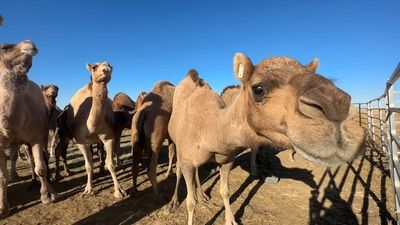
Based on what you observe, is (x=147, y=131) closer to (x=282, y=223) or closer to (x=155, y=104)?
(x=155, y=104)

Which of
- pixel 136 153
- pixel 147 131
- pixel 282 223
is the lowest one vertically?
pixel 282 223

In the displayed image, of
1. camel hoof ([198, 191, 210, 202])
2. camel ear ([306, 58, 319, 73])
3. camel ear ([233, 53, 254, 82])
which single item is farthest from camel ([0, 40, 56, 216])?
camel ear ([306, 58, 319, 73])

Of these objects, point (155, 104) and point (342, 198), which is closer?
point (342, 198)

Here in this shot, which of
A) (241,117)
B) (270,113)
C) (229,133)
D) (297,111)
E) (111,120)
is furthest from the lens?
(111,120)

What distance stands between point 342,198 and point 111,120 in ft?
17.7

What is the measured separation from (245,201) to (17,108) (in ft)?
15.7

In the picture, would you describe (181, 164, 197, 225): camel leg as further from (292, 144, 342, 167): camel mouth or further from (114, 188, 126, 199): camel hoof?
(292, 144, 342, 167): camel mouth

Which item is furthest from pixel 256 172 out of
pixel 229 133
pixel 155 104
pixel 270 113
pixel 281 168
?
pixel 270 113

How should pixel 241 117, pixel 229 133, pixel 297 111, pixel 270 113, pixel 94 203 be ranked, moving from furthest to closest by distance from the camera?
pixel 94 203
pixel 229 133
pixel 241 117
pixel 270 113
pixel 297 111

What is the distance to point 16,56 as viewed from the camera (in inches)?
209

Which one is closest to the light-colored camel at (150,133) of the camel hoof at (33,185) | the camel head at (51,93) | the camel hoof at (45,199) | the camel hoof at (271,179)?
the camel hoof at (45,199)

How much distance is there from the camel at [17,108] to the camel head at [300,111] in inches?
171

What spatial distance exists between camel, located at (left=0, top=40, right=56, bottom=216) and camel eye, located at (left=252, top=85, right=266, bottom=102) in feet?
15.0

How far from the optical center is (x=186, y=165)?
4.79 meters
